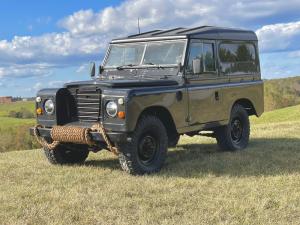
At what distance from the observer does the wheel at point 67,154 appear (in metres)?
8.89

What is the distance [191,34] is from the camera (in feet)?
29.7

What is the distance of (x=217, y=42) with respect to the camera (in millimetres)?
9859

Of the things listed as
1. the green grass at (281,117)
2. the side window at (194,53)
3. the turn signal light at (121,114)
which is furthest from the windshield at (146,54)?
the green grass at (281,117)

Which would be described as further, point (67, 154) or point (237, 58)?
point (237, 58)

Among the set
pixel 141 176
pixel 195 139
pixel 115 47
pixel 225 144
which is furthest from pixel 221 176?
pixel 195 139

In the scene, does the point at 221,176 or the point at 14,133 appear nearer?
the point at 221,176

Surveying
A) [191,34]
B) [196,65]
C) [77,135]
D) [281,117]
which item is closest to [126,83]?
[77,135]

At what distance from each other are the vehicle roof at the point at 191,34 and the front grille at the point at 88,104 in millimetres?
1820

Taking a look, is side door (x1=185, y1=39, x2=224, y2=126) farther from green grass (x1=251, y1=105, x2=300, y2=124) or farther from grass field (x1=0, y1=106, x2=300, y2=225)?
green grass (x1=251, y1=105, x2=300, y2=124)

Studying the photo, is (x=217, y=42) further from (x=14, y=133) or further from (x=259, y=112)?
(x=14, y=133)

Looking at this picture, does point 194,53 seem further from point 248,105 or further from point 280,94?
point 280,94

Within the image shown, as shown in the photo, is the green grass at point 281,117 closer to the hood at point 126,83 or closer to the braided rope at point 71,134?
the hood at point 126,83

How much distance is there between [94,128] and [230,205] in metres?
2.61

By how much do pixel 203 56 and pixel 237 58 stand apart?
1438 millimetres
